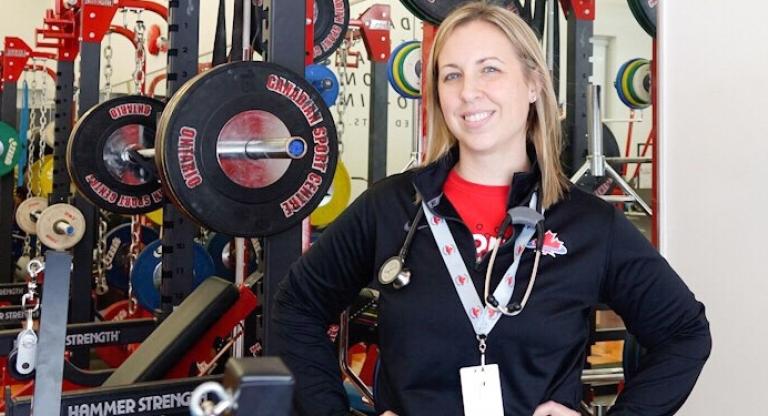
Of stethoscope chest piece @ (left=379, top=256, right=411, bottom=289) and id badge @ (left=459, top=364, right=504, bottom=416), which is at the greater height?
stethoscope chest piece @ (left=379, top=256, right=411, bottom=289)

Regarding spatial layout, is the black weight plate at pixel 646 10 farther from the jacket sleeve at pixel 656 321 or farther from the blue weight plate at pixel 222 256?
the jacket sleeve at pixel 656 321

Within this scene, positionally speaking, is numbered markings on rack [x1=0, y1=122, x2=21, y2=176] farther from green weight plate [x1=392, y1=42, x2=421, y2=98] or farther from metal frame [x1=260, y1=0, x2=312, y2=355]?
metal frame [x1=260, y1=0, x2=312, y2=355]

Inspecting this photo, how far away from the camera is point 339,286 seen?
168cm

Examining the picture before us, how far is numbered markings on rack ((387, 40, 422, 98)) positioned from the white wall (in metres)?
2.85

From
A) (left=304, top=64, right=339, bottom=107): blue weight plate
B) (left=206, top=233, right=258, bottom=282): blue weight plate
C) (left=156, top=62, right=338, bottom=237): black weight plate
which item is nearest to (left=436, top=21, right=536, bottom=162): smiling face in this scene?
(left=156, top=62, right=338, bottom=237): black weight plate

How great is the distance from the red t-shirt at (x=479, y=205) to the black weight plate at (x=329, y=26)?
271 cm

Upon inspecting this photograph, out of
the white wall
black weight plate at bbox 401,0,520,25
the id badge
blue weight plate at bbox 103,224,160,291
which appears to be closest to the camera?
the id badge

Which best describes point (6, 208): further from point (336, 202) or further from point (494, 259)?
point (494, 259)

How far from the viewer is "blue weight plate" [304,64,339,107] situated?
2.64m

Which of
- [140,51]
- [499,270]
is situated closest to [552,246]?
[499,270]

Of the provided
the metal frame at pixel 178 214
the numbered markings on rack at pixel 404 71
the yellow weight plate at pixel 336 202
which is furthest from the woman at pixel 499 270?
the yellow weight plate at pixel 336 202

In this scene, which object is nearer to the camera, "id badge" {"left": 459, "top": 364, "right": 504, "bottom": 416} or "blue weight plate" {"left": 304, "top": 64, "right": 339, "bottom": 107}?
"id badge" {"left": 459, "top": 364, "right": 504, "bottom": 416}

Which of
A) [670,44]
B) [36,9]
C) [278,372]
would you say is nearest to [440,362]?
[278,372]

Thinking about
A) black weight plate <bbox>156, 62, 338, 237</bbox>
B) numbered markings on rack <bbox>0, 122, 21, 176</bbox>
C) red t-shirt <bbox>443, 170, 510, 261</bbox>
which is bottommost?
red t-shirt <bbox>443, 170, 510, 261</bbox>
